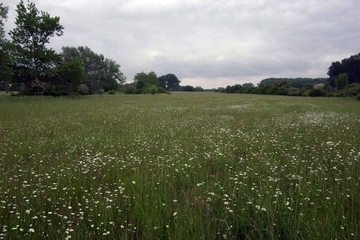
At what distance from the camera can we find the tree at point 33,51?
32719 mm

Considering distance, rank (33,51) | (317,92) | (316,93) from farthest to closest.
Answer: (316,93)
(317,92)
(33,51)

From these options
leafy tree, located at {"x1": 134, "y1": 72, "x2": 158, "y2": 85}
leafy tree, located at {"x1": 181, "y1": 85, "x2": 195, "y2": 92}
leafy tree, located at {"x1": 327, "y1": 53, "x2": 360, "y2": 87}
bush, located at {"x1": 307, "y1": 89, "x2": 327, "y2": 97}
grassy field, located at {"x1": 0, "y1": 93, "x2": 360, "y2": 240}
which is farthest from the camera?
leafy tree, located at {"x1": 181, "y1": 85, "x2": 195, "y2": 92}

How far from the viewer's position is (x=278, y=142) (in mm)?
7441

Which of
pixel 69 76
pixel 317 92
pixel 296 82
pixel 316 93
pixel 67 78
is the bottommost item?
pixel 316 93

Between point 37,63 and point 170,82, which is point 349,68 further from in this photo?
point 170,82

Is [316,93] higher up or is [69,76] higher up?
[69,76]

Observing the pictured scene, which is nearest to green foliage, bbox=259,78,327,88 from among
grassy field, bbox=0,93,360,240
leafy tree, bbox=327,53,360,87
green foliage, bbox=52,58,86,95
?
leafy tree, bbox=327,53,360,87

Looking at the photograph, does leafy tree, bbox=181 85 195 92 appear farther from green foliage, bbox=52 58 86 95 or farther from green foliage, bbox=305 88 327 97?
green foliage, bbox=52 58 86 95

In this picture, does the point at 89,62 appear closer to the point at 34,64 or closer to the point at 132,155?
Result: the point at 34,64

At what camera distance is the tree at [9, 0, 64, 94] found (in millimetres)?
32719

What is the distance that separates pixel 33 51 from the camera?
33469 millimetres

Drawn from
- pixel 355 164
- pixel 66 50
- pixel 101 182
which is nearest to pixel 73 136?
pixel 101 182

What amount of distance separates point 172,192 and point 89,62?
69.5m

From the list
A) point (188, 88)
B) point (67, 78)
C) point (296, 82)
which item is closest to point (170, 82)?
point (188, 88)
